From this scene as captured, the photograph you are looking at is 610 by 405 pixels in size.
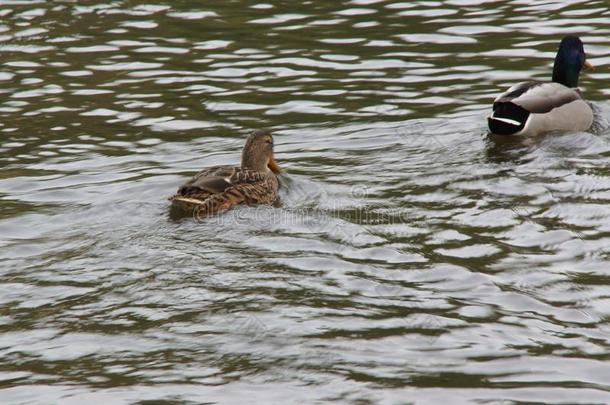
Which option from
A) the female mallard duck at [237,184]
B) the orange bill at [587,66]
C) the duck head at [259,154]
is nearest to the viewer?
the female mallard duck at [237,184]

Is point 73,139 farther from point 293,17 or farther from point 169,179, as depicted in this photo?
point 293,17

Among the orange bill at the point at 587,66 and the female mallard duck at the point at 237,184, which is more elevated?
the orange bill at the point at 587,66

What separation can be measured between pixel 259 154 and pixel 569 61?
4730 mm

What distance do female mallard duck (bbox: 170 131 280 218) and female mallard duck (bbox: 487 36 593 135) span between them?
2742 millimetres

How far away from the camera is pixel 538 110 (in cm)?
1362

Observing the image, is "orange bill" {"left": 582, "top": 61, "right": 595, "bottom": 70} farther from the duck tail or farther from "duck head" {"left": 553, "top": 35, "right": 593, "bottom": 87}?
the duck tail

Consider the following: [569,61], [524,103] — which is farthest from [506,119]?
[569,61]

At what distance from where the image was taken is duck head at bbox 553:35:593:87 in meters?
14.8

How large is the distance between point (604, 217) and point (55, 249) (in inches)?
191

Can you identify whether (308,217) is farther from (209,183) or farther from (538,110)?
(538,110)

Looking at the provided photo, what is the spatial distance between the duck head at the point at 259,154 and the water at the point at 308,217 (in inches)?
9.7

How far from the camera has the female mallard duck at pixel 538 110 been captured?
13.3 metres

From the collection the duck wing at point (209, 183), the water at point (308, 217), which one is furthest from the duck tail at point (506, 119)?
the duck wing at point (209, 183)

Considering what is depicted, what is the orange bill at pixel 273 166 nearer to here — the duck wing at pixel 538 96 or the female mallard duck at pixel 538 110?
the female mallard duck at pixel 538 110
